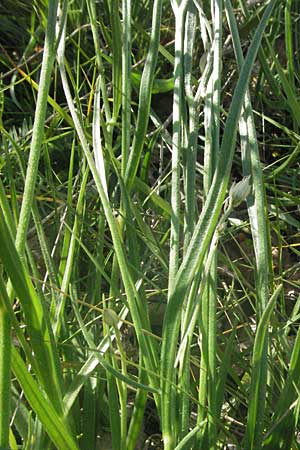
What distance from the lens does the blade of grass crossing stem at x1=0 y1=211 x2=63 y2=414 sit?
0.45 metres

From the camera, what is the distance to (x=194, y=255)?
0.51m

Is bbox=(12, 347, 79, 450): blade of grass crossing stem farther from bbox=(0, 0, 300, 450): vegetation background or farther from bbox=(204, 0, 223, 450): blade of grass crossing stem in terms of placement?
bbox=(204, 0, 223, 450): blade of grass crossing stem

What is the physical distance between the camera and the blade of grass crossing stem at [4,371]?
0.46 metres

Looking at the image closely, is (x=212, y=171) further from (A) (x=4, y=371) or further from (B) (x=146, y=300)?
(A) (x=4, y=371)

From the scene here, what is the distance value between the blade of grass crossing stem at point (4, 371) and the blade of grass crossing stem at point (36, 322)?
0.01m

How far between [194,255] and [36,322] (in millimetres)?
114

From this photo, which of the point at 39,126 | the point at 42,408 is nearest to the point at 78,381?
the point at 42,408

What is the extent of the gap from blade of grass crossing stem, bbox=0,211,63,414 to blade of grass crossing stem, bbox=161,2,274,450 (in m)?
0.07

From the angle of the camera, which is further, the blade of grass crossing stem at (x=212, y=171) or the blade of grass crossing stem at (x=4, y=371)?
the blade of grass crossing stem at (x=212, y=171)

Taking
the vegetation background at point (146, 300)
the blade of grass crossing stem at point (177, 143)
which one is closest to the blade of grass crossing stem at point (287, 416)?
the vegetation background at point (146, 300)

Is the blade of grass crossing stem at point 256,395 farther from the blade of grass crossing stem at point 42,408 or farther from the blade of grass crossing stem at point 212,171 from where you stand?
the blade of grass crossing stem at point 42,408

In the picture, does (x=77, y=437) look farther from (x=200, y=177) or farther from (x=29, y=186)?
(x=200, y=177)

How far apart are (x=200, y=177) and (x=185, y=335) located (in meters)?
0.61

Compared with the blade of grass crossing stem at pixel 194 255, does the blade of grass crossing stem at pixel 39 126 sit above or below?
above
